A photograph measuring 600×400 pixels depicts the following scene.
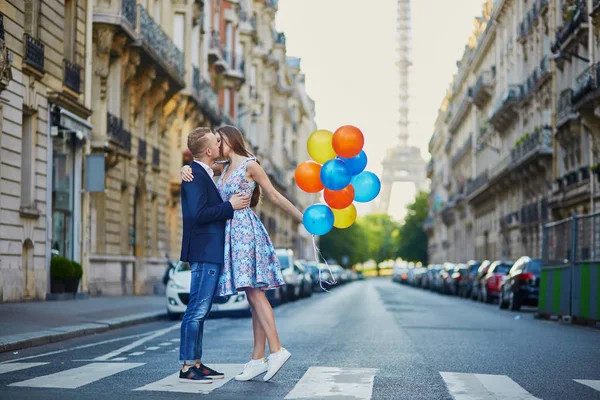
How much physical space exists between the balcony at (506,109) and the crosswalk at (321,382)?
162ft

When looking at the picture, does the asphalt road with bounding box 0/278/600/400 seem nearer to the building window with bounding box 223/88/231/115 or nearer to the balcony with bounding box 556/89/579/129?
the balcony with bounding box 556/89/579/129

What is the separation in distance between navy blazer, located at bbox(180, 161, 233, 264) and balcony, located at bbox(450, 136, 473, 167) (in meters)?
76.9

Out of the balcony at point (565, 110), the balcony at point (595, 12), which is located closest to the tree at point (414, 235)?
the balcony at point (565, 110)

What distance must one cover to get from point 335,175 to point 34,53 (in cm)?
1615

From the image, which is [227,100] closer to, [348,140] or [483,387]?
[348,140]

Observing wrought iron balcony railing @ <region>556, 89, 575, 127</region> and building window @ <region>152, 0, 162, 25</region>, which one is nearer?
building window @ <region>152, 0, 162, 25</region>

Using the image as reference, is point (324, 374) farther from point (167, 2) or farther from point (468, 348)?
point (167, 2)

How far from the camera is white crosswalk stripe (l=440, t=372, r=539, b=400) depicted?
8156 mm

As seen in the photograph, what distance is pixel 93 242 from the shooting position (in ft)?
101

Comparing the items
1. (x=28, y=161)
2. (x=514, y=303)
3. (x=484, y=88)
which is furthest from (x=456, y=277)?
(x=28, y=161)

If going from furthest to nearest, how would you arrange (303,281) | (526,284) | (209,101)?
(209,101), (303,281), (526,284)

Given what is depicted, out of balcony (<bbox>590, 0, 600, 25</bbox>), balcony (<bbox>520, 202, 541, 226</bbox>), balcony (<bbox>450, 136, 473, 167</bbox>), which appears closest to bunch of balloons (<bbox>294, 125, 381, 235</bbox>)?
balcony (<bbox>590, 0, 600, 25</bbox>)

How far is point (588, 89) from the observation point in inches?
1506

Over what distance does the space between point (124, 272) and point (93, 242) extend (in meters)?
3.08
